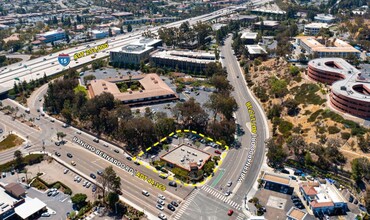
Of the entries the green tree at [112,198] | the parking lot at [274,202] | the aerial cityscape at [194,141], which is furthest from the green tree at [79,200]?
the parking lot at [274,202]

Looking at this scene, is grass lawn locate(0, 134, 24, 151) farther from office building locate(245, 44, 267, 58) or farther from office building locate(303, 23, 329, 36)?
office building locate(303, 23, 329, 36)

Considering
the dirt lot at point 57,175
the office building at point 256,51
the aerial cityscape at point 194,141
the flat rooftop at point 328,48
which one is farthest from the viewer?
the office building at point 256,51

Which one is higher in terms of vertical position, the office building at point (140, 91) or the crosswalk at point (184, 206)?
the office building at point (140, 91)

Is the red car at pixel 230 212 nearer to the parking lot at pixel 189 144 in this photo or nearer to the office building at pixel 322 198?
the office building at pixel 322 198

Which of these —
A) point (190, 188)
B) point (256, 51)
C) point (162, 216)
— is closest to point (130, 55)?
point (256, 51)

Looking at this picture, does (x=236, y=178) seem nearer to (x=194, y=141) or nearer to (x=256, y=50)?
(x=194, y=141)

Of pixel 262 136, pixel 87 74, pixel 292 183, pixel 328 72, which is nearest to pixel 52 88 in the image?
pixel 87 74
